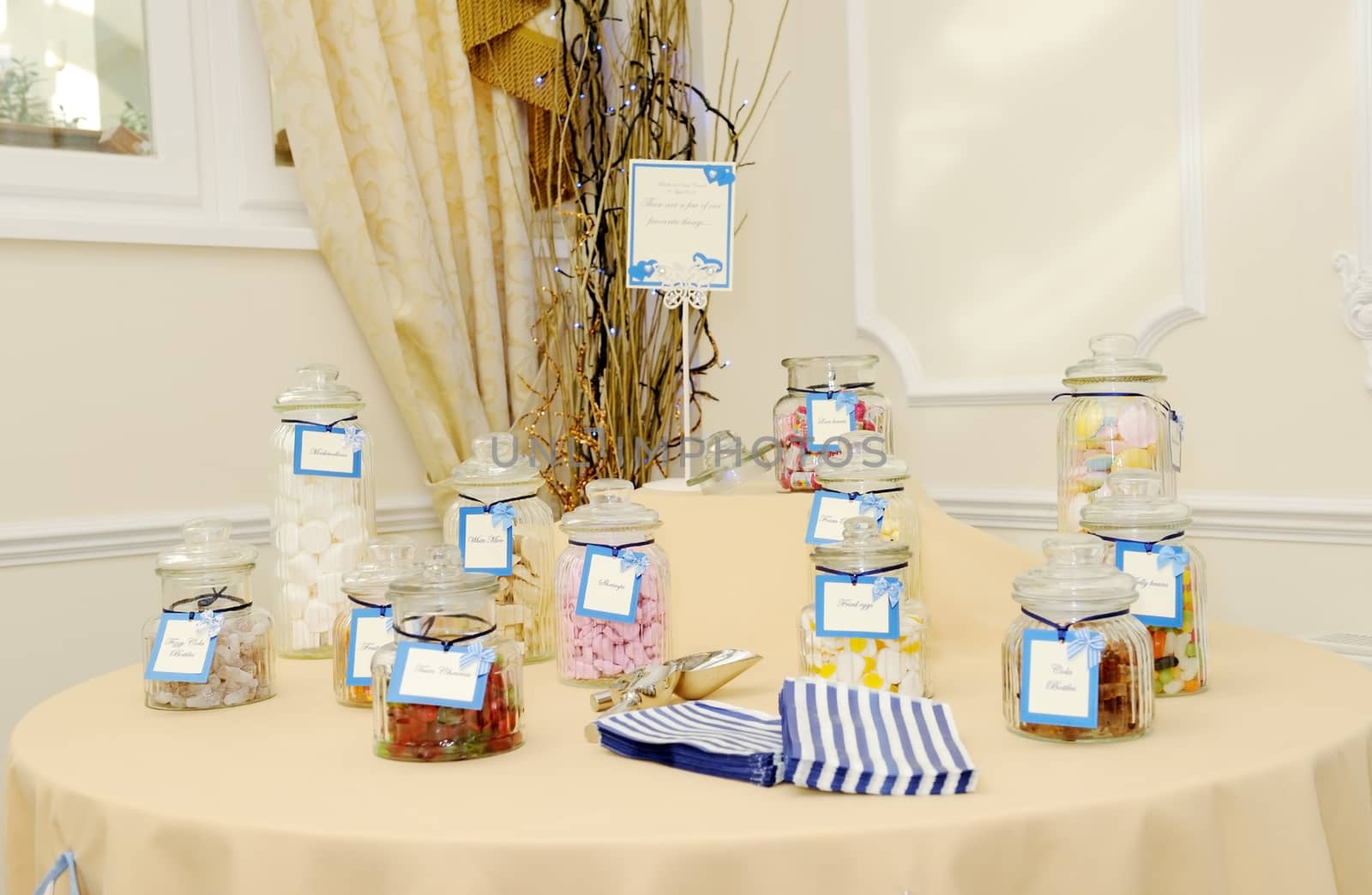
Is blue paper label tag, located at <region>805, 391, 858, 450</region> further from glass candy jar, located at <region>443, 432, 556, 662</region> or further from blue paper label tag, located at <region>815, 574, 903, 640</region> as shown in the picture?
blue paper label tag, located at <region>815, 574, 903, 640</region>

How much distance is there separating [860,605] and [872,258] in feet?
5.60

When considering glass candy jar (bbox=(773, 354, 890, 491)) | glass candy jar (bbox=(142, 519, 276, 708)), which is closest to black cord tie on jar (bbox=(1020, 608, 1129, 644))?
glass candy jar (bbox=(773, 354, 890, 491))

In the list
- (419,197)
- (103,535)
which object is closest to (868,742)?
(103,535)

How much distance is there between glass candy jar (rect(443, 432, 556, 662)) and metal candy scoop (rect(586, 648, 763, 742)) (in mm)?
260

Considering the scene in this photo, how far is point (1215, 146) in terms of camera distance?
221 cm

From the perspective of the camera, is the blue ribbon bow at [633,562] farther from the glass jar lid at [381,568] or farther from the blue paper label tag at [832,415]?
the blue paper label tag at [832,415]

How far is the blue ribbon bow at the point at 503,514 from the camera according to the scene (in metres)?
1.62

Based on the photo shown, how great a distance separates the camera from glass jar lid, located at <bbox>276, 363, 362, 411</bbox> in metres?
1.71

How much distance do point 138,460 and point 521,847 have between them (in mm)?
2019

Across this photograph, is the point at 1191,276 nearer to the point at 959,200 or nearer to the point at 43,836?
the point at 959,200

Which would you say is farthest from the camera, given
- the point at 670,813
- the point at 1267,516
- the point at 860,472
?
the point at 1267,516

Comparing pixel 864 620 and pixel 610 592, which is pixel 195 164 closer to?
pixel 610 592

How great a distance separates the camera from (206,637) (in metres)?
1.46

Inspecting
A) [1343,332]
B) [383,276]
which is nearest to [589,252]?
[383,276]
